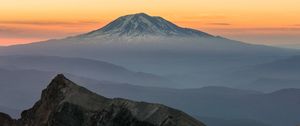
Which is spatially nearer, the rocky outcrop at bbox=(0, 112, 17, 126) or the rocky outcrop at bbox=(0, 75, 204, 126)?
the rocky outcrop at bbox=(0, 75, 204, 126)

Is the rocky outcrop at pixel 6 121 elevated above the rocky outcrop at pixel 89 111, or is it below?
below

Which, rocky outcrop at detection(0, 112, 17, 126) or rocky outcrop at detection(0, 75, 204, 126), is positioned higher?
rocky outcrop at detection(0, 75, 204, 126)

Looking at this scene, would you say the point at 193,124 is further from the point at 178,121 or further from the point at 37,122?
the point at 37,122

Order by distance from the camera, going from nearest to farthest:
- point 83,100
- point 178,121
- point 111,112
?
point 178,121 < point 111,112 < point 83,100

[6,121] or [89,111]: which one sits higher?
[89,111]

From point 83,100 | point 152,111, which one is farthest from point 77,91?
point 152,111

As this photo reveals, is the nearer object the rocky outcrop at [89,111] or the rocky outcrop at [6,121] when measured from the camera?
the rocky outcrop at [89,111]

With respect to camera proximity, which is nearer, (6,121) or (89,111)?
(89,111)

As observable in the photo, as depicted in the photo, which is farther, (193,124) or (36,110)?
(36,110)
